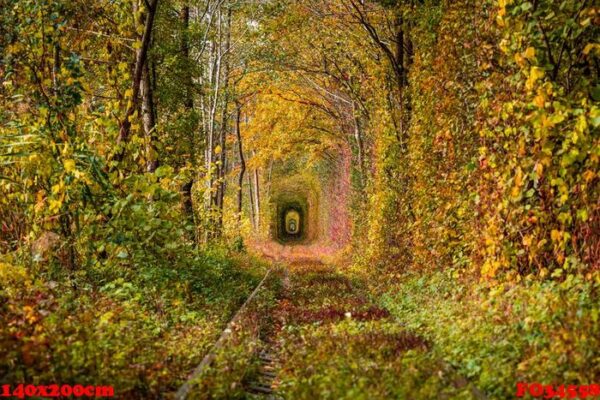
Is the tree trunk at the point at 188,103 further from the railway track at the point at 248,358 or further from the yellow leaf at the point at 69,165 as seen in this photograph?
the yellow leaf at the point at 69,165

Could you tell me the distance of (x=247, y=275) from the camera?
631 inches

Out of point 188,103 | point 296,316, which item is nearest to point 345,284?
point 296,316

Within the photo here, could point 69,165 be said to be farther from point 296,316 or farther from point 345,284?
point 345,284

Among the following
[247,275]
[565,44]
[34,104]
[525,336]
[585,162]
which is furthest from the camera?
[247,275]

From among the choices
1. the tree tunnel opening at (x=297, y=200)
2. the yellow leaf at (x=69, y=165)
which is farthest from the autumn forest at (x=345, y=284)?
the tree tunnel opening at (x=297, y=200)

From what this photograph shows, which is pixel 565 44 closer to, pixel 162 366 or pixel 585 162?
pixel 585 162

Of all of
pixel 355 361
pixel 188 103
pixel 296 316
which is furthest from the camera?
pixel 188 103

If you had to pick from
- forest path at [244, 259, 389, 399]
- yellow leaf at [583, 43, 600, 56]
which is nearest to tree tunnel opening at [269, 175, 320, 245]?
forest path at [244, 259, 389, 399]

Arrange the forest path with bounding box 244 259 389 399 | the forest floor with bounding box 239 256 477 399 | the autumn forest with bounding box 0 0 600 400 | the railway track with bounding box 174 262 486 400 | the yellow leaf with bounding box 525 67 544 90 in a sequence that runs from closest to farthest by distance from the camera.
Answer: the forest floor with bounding box 239 256 477 399, the autumn forest with bounding box 0 0 600 400, the railway track with bounding box 174 262 486 400, the forest path with bounding box 244 259 389 399, the yellow leaf with bounding box 525 67 544 90

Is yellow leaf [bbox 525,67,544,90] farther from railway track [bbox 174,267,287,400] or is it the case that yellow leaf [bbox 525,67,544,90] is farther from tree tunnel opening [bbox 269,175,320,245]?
tree tunnel opening [bbox 269,175,320,245]

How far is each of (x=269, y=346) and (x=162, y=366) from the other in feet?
8.33

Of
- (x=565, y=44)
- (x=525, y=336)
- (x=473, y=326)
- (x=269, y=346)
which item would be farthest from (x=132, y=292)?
(x=565, y=44)

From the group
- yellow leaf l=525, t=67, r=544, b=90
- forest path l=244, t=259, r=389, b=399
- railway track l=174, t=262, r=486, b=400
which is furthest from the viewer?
yellow leaf l=525, t=67, r=544, b=90

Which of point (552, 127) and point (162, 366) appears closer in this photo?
point (162, 366)
